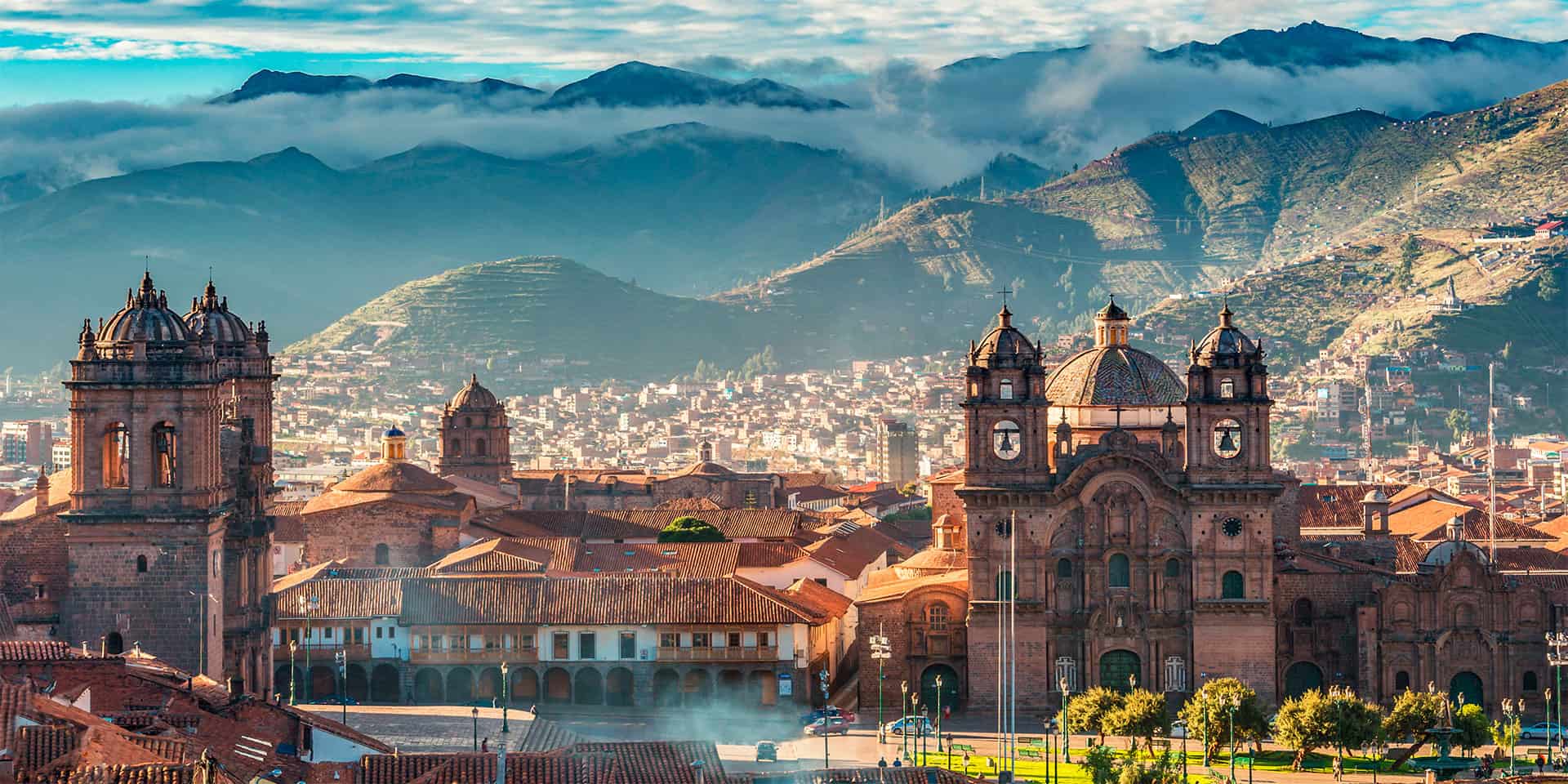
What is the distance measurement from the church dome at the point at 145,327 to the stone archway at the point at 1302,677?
36282 millimetres

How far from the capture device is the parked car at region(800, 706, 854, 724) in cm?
9256

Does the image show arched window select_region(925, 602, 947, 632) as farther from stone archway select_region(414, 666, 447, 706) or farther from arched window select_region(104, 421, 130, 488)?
arched window select_region(104, 421, 130, 488)

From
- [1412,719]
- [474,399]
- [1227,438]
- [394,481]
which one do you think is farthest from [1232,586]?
[474,399]

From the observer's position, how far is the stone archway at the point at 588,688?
320 ft

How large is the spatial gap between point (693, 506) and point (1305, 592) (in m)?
54.9

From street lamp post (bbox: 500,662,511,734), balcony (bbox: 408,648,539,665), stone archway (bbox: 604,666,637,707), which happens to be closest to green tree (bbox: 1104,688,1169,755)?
street lamp post (bbox: 500,662,511,734)

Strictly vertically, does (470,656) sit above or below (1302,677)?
above

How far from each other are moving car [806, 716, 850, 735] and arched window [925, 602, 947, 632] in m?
6.33

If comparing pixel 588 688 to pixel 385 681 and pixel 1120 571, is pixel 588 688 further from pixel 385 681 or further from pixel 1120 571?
pixel 1120 571

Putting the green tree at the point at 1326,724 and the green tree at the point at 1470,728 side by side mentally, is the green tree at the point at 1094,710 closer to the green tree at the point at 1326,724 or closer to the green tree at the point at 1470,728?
the green tree at the point at 1326,724

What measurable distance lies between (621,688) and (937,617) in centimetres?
1024

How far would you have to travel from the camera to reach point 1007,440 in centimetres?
9706

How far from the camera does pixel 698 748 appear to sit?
219ft

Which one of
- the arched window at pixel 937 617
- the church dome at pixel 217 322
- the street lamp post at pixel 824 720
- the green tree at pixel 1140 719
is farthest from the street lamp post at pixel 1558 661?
the church dome at pixel 217 322
